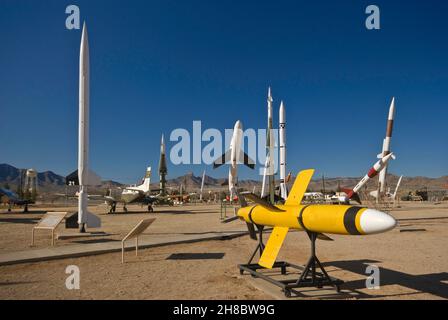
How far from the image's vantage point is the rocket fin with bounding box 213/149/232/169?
23953mm

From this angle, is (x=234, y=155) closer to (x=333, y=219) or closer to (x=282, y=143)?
(x=282, y=143)

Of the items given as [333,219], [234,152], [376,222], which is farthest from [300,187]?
A: [234,152]

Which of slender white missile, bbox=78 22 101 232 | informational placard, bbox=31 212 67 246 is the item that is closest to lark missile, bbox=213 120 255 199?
slender white missile, bbox=78 22 101 232

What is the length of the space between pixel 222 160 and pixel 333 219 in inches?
737

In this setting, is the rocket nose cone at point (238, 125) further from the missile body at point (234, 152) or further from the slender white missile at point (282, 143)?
the slender white missile at point (282, 143)

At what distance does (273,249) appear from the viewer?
6770mm

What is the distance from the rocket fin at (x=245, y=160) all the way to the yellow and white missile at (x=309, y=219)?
16.2 meters

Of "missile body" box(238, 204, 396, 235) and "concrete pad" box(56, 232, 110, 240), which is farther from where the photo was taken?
"concrete pad" box(56, 232, 110, 240)

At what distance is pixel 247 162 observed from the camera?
25.6 meters

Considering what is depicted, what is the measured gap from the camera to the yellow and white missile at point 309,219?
16.9 feet

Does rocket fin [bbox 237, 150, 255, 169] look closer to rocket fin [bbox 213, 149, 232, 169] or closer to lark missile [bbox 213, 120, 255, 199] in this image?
lark missile [bbox 213, 120, 255, 199]
